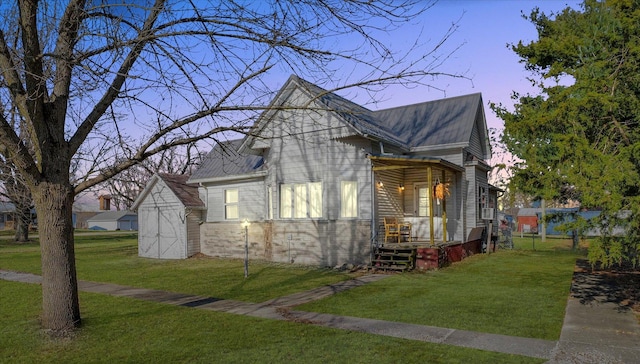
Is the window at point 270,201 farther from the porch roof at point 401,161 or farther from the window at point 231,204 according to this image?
the porch roof at point 401,161

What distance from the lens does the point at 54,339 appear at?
760 centimetres

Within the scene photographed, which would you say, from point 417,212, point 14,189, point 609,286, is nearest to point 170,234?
point 14,189

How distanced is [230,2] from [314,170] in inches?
458

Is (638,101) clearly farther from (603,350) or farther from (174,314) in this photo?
(174,314)

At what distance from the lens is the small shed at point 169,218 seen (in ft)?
72.9

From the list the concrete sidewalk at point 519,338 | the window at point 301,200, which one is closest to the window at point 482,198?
the window at point 301,200

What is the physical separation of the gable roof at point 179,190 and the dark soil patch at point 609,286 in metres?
16.7

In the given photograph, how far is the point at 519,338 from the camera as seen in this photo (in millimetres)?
7273

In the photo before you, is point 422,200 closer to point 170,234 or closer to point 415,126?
point 415,126

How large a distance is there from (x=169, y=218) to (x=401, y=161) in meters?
12.4

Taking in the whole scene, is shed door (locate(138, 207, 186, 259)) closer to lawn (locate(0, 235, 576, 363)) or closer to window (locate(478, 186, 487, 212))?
lawn (locate(0, 235, 576, 363))

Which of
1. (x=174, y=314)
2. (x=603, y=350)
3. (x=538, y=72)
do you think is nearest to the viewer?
(x=603, y=350)

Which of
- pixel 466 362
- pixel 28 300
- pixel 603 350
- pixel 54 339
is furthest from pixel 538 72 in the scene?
pixel 28 300

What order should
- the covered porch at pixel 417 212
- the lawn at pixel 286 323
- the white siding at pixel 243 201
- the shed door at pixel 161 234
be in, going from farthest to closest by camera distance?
1. the shed door at pixel 161 234
2. the white siding at pixel 243 201
3. the covered porch at pixel 417 212
4. the lawn at pixel 286 323
